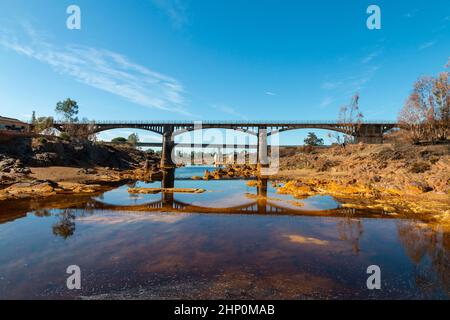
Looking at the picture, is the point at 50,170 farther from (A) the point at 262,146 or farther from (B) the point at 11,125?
(A) the point at 262,146

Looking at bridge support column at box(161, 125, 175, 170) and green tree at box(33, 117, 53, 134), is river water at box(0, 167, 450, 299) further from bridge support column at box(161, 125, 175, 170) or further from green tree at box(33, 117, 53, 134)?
bridge support column at box(161, 125, 175, 170)

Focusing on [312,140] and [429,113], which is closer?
[429,113]

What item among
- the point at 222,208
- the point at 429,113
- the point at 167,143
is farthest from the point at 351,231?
the point at 167,143

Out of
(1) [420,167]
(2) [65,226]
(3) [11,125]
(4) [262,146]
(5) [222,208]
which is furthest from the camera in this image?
(4) [262,146]

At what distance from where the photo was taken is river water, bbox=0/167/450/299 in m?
7.60

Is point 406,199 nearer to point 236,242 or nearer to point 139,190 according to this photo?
point 236,242

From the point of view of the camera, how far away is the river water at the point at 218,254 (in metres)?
7.60

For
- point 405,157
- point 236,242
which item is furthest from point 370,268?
point 405,157

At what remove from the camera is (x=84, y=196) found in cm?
2428

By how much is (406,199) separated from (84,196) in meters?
29.9

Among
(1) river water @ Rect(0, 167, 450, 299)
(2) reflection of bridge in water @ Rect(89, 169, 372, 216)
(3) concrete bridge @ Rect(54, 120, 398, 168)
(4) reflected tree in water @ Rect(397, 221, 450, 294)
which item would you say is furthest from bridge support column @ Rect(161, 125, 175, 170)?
(4) reflected tree in water @ Rect(397, 221, 450, 294)

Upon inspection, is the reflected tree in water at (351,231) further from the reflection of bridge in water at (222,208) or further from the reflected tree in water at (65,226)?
the reflected tree in water at (65,226)

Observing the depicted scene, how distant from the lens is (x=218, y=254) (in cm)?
1053

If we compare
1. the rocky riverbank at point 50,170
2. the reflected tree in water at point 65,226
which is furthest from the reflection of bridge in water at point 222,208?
the rocky riverbank at point 50,170
